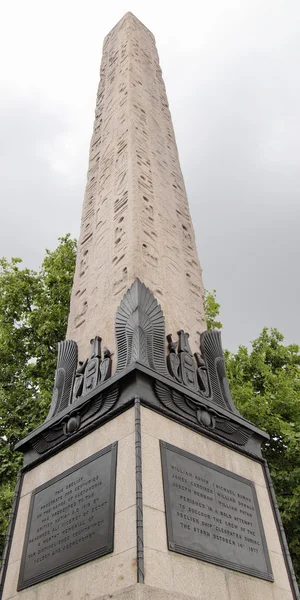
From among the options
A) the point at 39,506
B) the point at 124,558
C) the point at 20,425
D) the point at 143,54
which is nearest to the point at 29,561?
the point at 39,506

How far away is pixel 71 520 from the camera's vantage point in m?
3.80

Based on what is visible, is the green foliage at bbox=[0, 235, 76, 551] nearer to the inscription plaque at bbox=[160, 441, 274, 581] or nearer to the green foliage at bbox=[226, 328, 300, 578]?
the green foliage at bbox=[226, 328, 300, 578]

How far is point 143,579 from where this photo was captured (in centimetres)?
294

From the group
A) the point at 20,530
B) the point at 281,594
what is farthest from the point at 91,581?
the point at 281,594

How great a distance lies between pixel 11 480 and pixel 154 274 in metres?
5.88

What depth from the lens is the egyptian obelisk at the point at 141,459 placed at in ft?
10.9

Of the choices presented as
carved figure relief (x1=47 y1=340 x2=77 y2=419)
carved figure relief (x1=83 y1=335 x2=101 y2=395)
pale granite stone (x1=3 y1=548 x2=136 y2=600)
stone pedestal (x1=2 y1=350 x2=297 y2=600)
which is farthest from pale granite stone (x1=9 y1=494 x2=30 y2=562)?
carved figure relief (x1=83 y1=335 x2=101 y2=395)

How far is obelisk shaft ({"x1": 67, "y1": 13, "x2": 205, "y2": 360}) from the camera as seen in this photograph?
17.6 feet

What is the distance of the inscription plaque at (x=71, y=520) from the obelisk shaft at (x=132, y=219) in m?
1.24

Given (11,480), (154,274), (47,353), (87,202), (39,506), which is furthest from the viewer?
(47,353)

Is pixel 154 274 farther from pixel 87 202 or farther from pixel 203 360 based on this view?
pixel 87 202

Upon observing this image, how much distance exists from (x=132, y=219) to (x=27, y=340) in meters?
6.84

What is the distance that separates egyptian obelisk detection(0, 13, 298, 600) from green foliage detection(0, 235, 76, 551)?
475 centimetres

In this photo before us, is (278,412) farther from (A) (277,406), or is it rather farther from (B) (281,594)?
(B) (281,594)
